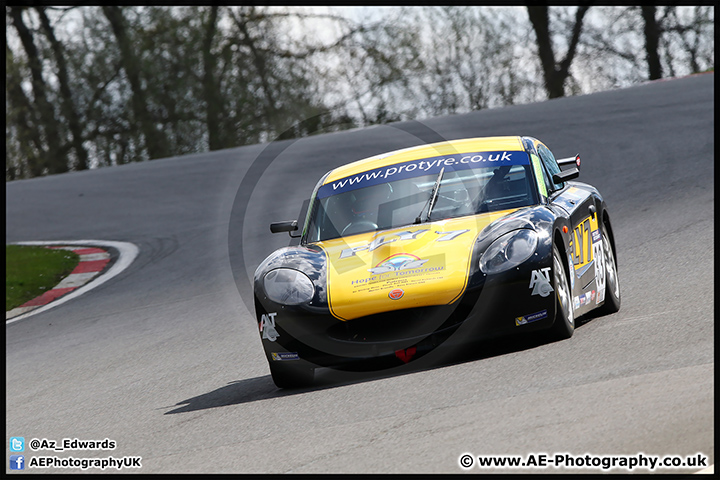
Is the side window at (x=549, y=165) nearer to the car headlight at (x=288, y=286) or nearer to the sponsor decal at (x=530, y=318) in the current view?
the sponsor decal at (x=530, y=318)

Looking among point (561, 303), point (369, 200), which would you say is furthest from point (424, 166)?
point (561, 303)

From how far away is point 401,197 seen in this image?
6.20 meters

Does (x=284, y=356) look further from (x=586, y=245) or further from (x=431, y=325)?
(x=586, y=245)

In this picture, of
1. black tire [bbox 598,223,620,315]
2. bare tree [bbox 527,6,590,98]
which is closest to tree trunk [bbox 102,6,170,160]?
bare tree [bbox 527,6,590,98]

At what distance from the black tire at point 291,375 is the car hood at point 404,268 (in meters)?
0.50

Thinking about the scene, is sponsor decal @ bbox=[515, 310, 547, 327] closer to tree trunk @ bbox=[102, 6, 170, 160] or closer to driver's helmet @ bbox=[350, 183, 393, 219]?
driver's helmet @ bbox=[350, 183, 393, 219]

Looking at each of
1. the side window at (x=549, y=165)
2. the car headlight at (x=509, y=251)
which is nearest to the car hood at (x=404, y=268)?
the car headlight at (x=509, y=251)

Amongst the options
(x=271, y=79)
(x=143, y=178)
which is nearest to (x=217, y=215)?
(x=143, y=178)

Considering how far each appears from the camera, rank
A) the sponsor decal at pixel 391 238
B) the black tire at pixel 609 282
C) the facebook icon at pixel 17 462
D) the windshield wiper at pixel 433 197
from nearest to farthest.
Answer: the facebook icon at pixel 17 462, the sponsor decal at pixel 391 238, the windshield wiper at pixel 433 197, the black tire at pixel 609 282

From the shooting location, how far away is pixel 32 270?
11906 mm

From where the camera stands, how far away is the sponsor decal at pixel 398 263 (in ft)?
17.2

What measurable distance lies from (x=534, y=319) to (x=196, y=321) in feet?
13.4

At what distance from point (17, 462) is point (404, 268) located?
7.42ft

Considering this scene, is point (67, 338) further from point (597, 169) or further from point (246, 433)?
point (597, 169)
